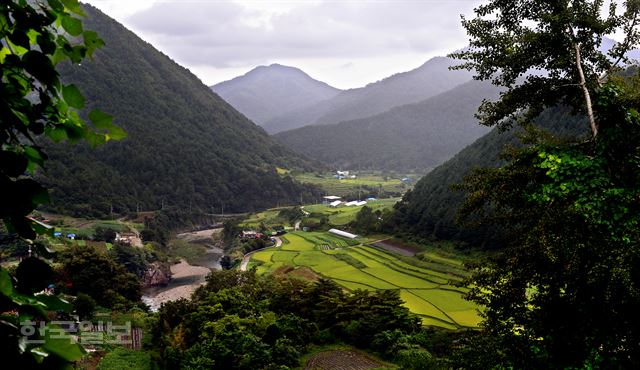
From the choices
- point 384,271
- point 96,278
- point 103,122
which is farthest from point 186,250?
point 103,122

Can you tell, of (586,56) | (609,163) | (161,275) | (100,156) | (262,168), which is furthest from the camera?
(262,168)

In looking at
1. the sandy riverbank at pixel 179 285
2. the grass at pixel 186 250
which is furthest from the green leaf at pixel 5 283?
the grass at pixel 186 250

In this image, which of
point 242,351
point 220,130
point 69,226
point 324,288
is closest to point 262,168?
point 220,130

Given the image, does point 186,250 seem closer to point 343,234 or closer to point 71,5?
point 343,234

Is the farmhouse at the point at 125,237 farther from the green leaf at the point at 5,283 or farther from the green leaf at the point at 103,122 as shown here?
the green leaf at the point at 5,283

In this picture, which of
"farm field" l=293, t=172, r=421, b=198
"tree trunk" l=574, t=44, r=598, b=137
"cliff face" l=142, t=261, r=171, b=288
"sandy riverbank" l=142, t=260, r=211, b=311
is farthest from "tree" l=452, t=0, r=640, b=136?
"farm field" l=293, t=172, r=421, b=198

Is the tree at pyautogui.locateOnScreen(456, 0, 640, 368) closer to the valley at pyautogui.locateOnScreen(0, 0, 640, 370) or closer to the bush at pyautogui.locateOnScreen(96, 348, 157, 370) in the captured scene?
the valley at pyautogui.locateOnScreen(0, 0, 640, 370)

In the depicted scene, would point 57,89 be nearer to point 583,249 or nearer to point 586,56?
point 583,249
